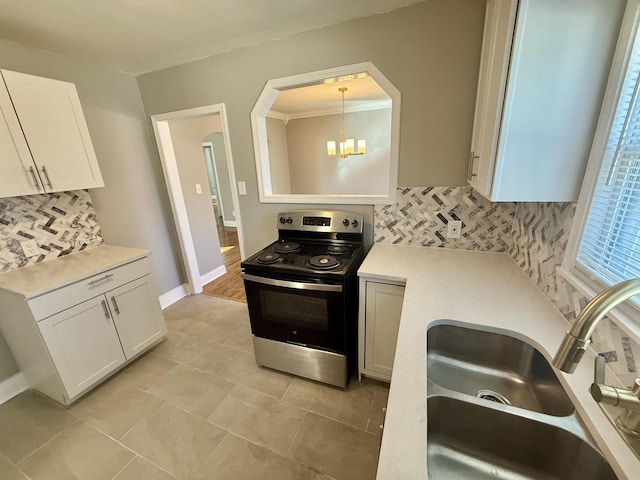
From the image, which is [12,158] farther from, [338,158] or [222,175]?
[222,175]

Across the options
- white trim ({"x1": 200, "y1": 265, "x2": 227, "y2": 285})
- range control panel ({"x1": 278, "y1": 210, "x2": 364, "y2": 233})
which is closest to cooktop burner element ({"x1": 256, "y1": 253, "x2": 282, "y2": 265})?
range control panel ({"x1": 278, "y1": 210, "x2": 364, "y2": 233})

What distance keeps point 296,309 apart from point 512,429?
121 centimetres

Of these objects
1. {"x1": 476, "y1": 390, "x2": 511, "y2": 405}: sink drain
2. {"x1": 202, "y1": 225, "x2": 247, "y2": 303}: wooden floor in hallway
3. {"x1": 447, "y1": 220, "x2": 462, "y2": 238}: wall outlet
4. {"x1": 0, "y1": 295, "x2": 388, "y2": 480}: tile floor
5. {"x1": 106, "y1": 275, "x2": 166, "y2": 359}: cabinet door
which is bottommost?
{"x1": 0, "y1": 295, "x2": 388, "y2": 480}: tile floor

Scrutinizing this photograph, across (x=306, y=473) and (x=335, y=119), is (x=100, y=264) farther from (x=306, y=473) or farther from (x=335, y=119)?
(x=335, y=119)

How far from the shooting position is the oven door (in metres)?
1.57

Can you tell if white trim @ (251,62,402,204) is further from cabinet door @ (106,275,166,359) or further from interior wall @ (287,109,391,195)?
interior wall @ (287,109,391,195)

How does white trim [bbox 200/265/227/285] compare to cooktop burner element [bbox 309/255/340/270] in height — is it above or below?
below

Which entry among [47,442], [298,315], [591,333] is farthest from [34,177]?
[591,333]

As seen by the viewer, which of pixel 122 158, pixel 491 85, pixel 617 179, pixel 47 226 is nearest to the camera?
pixel 617 179

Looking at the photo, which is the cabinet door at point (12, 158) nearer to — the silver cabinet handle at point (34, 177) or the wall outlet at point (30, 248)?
the silver cabinet handle at point (34, 177)

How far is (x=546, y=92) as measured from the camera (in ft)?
3.06

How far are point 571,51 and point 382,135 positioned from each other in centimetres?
437

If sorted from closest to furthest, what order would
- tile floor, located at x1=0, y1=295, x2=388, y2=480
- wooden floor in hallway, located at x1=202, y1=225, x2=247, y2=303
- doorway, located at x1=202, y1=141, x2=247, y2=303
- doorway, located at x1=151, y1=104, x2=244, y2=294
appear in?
tile floor, located at x1=0, y1=295, x2=388, y2=480 < doorway, located at x1=151, y1=104, x2=244, y2=294 < wooden floor in hallway, located at x1=202, y1=225, x2=247, y2=303 < doorway, located at x1=202, y1=141, x2=247, y2=303

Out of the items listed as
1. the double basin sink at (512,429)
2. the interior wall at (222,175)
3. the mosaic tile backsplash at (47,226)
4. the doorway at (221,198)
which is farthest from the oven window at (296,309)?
the interior wall at (222,175)
